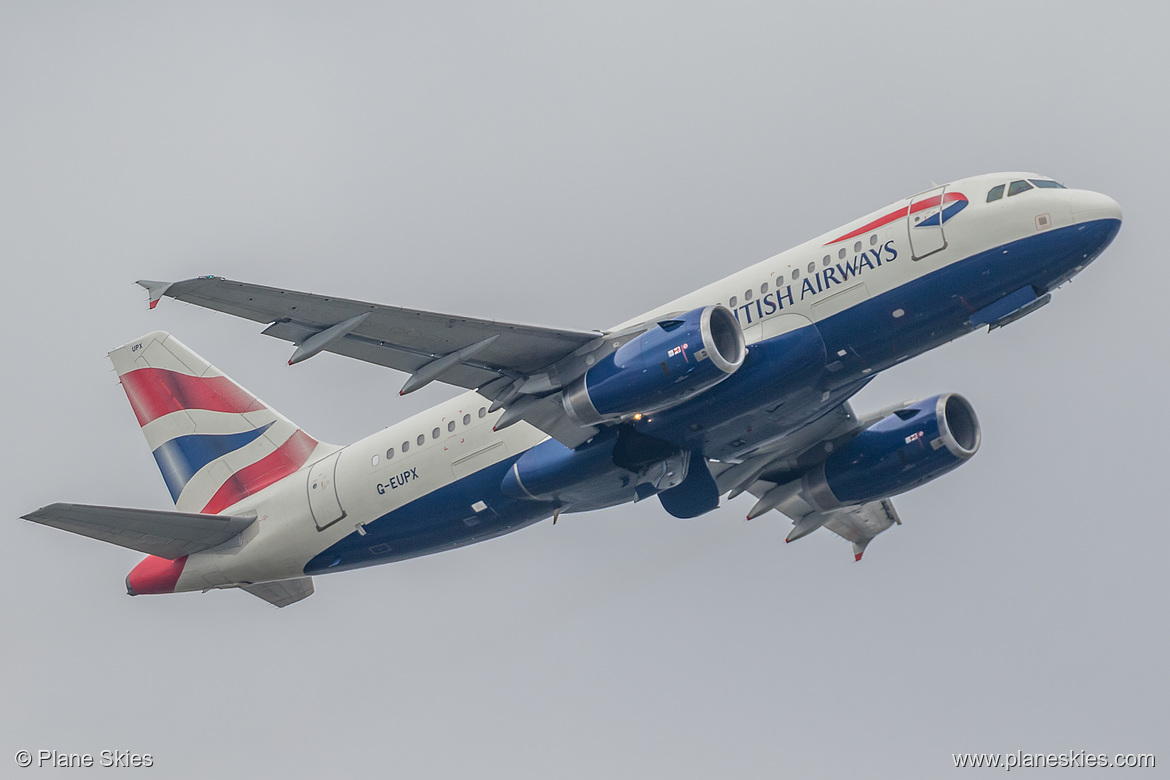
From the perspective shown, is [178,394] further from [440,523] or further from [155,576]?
[440,523]

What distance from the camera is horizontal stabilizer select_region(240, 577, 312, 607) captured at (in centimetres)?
3766

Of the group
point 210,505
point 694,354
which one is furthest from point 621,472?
point 210,505

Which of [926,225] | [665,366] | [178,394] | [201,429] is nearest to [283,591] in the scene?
[201,429]

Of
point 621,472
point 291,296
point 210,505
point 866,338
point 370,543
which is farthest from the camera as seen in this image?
point 210,505

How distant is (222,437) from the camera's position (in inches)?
1551

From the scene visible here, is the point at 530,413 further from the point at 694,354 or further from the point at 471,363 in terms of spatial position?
the point at 694,354

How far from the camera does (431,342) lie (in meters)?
30.0

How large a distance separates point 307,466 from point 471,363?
8.74 metres

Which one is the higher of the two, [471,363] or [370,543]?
[471,363]

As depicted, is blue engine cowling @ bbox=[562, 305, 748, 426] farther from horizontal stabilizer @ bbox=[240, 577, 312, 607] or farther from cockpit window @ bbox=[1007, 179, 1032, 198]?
horizontal stabilizer @ bbox=[240, 577, 312, 607]

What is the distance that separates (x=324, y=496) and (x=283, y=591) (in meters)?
3.95

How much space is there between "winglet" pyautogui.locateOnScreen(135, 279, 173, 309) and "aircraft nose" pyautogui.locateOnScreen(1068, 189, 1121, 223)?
19.0 m

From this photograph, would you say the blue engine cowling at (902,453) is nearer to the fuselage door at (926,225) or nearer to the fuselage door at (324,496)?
the fuselage door at (926,225)

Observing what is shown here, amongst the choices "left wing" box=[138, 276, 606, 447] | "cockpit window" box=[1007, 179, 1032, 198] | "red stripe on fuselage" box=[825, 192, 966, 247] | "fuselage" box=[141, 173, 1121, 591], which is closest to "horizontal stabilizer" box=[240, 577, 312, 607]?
"fuselage" box=[141, 173, 1121, 591]
